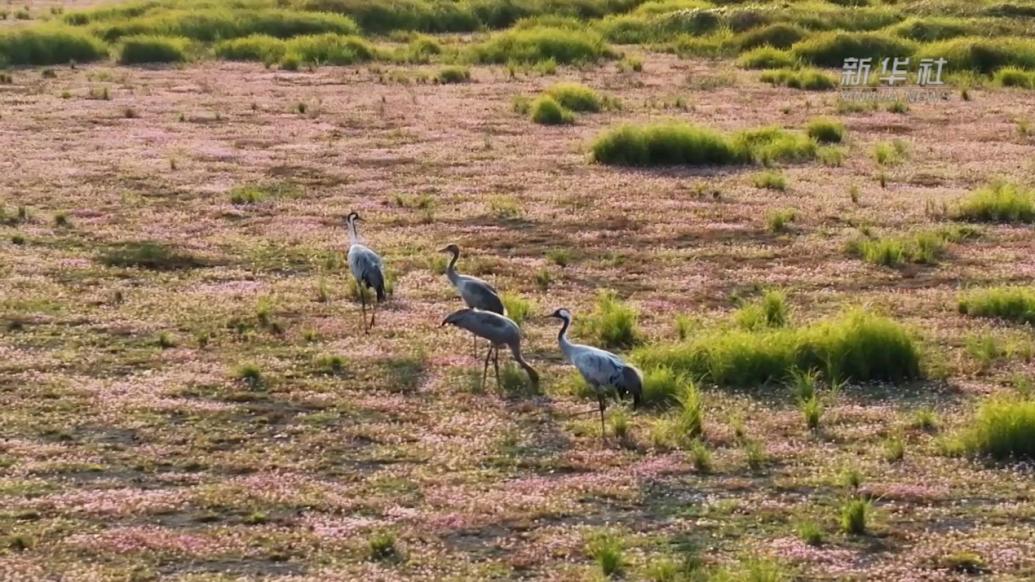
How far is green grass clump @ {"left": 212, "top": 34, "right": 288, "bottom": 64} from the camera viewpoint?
44688mm

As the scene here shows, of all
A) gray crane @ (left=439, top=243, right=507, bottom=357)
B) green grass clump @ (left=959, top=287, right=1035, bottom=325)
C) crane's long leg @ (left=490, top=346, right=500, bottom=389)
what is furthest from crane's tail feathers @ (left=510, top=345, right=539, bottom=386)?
green grass clump @ (left=959, top=287, right=1035, bottom=325)

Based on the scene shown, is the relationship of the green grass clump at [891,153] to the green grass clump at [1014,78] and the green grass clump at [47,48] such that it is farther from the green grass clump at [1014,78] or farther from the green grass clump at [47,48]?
the green grass clump at [47,48]

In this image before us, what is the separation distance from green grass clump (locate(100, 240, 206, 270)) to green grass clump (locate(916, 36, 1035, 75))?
2717 cm

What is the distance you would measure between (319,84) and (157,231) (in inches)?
732

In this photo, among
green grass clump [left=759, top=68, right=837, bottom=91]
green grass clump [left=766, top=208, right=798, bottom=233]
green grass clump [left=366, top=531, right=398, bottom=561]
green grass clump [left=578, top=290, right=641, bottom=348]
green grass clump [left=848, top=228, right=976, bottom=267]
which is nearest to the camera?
green grass clump [left=366, top=531, right=398, bottom=561]

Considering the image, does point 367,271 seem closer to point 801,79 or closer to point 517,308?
point 517,308

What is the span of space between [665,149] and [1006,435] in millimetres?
15821

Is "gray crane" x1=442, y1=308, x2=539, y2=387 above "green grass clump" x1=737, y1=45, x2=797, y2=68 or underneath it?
above

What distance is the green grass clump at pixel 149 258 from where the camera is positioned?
19156 mm

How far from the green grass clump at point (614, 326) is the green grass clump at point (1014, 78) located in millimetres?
25474

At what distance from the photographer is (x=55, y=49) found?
43.1 m

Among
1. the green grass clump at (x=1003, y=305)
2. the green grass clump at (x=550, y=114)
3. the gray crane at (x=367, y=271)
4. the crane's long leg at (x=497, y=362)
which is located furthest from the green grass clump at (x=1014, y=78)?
the crane's long leg at (x=497, y=362)

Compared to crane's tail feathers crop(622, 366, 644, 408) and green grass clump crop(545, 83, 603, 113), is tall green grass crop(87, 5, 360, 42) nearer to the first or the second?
green grass clump crop(545, 83, 603, 113)

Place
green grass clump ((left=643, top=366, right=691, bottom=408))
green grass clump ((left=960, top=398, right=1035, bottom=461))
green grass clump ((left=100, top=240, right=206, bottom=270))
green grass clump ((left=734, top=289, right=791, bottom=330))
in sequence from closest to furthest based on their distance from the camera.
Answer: green grass clump ((left=960, top=398, right=1035, bottom=461)), green grass clump ((left=643, top=366, right=691, bottom=408)), green grass clump ((left=734, top=289, right=791, bottom=330)), green grass clump ((left=100, top=240, right=206, bottom=270))
